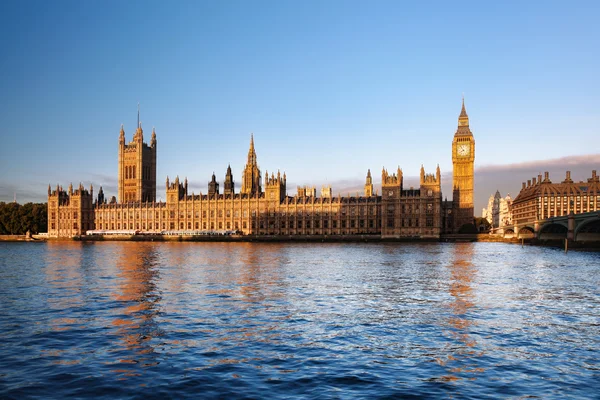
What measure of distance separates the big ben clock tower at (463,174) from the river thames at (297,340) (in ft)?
432

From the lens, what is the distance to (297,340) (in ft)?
67.4

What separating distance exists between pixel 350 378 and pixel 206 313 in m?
11.5

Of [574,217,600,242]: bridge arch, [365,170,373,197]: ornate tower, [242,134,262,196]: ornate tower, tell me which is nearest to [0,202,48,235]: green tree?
[242,134,262,196]: ornate tower

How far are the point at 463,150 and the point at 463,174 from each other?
8.80m

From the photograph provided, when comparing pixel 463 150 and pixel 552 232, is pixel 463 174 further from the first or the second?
pixel 552 232

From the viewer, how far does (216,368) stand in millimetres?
16922

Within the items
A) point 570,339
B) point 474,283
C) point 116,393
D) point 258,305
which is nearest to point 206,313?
point 258,305

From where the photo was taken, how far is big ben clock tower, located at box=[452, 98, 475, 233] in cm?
16612

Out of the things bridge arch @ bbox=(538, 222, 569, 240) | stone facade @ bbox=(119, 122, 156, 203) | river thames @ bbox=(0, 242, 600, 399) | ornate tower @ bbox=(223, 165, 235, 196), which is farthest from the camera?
stone facade @ bbox=(119, 122, 156, 203)

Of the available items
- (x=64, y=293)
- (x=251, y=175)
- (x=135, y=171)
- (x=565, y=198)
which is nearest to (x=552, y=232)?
(x=565, y=198)

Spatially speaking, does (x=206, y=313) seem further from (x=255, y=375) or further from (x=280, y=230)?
(x=280, y=230)

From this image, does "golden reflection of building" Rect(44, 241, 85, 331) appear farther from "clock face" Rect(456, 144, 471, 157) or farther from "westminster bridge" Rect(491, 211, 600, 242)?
"clock face" Rect(456, 144, 471, 157)

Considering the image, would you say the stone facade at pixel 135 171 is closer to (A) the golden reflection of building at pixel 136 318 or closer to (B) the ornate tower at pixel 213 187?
(B) the ornate tower at pixel 213 187

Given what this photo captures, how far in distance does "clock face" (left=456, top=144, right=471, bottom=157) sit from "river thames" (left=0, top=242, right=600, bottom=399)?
145 meters
